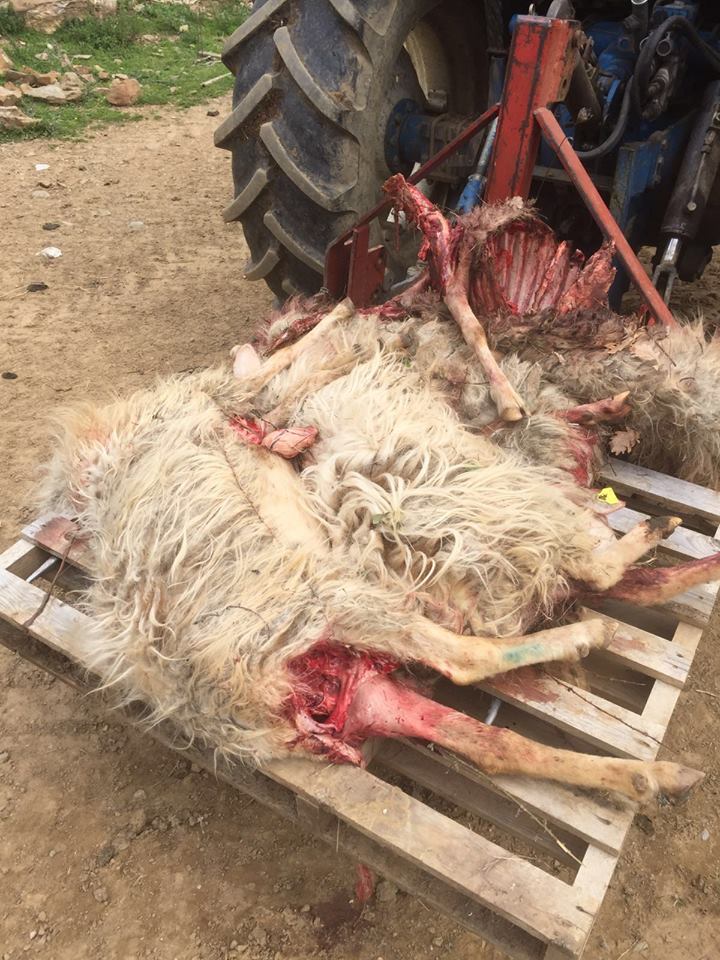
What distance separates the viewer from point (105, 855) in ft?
6.85

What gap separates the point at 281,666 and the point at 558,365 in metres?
1.32

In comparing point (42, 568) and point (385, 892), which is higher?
point (42, 568)

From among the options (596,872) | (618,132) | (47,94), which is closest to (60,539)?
(596,872)

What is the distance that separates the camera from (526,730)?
6.47ft

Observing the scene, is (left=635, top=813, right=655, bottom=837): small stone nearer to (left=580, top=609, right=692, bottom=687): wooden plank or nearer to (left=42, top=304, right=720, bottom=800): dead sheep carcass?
(left=580, top=609, right=692, bottom=687): wooden plank

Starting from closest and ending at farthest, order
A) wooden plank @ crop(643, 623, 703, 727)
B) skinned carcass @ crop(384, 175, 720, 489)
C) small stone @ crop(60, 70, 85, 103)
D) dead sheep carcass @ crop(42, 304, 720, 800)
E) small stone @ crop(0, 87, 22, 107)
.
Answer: dead sheep carcass @ crop(42, 304, 720, 800)
wooden plank @ crop(643, 623, 703, 727)
skinned carcass @ crop(384, 175, 720, 489)
small stone @ crop(0, 87, 22, 107)
small stone @ crop(60, 70, 85, 103)

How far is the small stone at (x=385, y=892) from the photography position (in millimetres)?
2023

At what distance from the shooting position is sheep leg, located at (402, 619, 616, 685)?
178 centimetres

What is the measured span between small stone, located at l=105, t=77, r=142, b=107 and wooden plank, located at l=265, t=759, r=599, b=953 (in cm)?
778

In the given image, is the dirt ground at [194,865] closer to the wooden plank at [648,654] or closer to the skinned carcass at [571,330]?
the wooden plank at [648,654]

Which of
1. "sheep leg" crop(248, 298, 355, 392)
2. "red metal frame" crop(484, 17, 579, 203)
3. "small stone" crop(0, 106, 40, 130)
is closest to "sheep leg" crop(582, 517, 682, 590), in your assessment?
"sheep leg" crop(248, 298, 355, 392)

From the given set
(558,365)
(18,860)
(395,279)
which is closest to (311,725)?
(18,860)

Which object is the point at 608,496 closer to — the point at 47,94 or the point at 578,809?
the point at 578,809

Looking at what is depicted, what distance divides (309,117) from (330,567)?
191 cm
